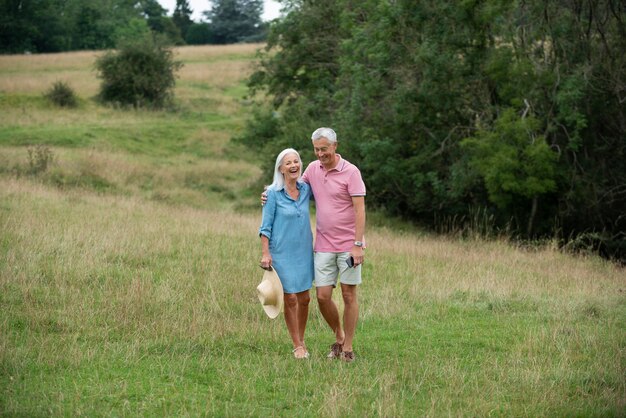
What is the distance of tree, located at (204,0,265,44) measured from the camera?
9438cm

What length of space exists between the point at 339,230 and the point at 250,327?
72.9 inches

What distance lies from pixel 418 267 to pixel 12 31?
184 feet

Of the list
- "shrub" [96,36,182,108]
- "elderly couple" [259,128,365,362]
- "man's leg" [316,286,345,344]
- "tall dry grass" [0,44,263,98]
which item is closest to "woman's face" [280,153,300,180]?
"elderly couple" [259,128,365,362]

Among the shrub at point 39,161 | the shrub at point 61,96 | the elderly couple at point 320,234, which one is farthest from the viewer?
the shrub at point 61,96

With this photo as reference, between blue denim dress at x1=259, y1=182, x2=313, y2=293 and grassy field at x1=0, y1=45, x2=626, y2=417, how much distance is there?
746 mm

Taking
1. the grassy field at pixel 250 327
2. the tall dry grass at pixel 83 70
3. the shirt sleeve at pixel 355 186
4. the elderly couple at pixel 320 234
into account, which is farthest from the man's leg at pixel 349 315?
the tall dry grass at pixel 83 70

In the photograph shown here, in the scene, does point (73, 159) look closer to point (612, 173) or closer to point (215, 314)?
point (612, 173)

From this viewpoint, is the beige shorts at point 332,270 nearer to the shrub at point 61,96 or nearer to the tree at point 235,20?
the shrub at point 61,96

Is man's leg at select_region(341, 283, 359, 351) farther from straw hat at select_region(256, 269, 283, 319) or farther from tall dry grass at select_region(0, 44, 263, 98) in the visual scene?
tall dry grass at select_region(0, 44, 263, 98)

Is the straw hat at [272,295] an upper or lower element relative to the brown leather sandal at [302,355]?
upper

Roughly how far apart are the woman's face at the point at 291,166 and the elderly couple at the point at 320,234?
12 mm

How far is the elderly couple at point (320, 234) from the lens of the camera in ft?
25.3

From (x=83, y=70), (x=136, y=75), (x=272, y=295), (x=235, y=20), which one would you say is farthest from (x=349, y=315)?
(x=235, y=20)

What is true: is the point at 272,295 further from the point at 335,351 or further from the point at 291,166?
the point at 291,166
